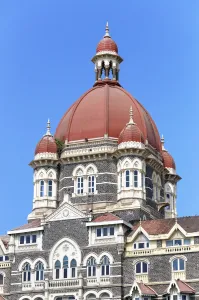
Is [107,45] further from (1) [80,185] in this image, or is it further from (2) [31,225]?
(2) [31,225]

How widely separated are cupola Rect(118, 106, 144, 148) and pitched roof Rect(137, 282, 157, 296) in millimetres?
15750

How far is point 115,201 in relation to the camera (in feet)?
274

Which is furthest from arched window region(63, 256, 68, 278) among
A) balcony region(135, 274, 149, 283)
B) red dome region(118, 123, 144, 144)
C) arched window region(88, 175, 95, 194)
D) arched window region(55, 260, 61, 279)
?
red dome region(118, 123, 144, 144)

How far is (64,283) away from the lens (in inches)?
3049

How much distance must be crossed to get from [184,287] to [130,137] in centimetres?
1839

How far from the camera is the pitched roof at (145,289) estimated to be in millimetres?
72356

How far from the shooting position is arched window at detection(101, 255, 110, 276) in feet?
250

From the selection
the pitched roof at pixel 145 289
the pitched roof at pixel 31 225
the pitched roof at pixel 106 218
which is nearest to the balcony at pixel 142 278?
the pitched roof at pixel 145 289

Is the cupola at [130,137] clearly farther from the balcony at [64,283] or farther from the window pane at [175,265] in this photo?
the balcony at [64,283]

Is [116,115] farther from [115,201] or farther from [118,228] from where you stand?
[118,228]

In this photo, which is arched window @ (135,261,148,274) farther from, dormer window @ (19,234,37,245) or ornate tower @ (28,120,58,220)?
ornate tower @ (28,120,58,220)

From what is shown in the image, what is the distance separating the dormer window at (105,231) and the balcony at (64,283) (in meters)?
4.88

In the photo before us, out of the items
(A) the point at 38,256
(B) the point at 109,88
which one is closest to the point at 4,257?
(A) the point at 38,256

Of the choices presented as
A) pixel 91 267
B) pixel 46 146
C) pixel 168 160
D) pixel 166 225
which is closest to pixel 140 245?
pixel 166 225
